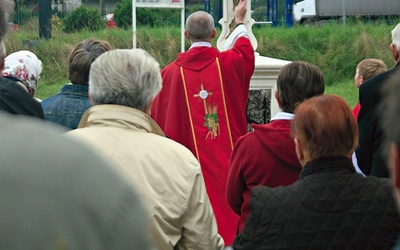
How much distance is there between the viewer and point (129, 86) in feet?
11.0

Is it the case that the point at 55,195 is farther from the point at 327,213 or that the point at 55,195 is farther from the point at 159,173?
the point at 327,213

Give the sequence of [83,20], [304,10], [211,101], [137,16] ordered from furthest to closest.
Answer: [304,10] < [137,16] < [83,20] < [211,101]

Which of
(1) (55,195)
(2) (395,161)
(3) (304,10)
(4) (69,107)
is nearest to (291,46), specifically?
(3) (304,10)

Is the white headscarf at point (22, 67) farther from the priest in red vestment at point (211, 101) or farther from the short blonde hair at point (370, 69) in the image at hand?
the short blonde hair at point (370, 69)

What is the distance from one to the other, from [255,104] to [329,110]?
4.23 metres

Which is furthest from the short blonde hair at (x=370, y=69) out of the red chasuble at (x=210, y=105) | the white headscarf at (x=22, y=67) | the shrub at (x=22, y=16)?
the shrub at (x=22, y=16)

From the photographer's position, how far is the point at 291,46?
17.8m

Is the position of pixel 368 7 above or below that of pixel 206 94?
above

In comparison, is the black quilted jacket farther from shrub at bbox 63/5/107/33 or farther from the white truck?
the white truck

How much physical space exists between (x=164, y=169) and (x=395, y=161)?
4.15 feet

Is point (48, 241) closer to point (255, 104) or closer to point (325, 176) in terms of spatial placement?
point (325, 176)

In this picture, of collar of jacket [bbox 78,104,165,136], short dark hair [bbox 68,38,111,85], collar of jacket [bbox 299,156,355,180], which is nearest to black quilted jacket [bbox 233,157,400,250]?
collar of jacket [bbox 299,156,355,180]

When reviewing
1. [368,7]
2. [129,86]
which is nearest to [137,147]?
[129,86]

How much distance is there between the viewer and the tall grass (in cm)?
1669
